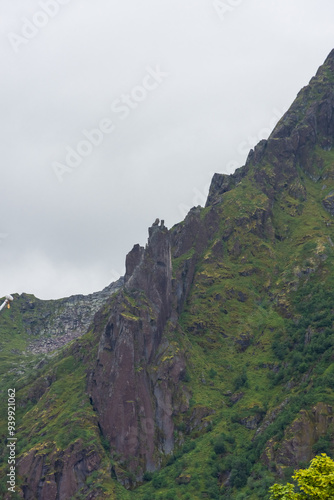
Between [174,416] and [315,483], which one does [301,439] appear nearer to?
[174,416]

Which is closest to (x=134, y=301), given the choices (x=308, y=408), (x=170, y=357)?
(x=170, y=357)

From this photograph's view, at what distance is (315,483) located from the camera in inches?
1572

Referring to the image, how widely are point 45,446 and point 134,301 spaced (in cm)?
6339

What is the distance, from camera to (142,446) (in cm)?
16388

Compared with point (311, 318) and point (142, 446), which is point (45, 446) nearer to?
point (142, 446)

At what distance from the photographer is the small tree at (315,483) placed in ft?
128

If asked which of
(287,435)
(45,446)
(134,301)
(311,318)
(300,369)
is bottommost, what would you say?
(287,435)

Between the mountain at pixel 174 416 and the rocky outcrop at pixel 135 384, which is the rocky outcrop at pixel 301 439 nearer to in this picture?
the mountain at pixel 174 416

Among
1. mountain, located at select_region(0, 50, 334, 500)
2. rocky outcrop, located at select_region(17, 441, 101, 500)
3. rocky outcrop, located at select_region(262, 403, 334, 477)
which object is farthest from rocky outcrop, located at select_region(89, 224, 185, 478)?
rocky outcrop, located at select_region(262, 403, 334, 477)

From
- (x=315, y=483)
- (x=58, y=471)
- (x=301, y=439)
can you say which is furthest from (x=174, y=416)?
(x=315, y=483)

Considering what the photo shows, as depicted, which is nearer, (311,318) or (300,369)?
(300,369)

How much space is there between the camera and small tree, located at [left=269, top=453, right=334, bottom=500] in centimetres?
3903

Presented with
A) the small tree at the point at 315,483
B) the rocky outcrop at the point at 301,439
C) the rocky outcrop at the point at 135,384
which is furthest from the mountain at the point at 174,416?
the small tree at the point at 315,483

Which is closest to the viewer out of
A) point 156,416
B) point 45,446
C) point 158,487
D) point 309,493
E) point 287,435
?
point 309,493
